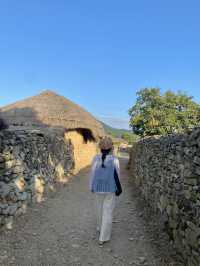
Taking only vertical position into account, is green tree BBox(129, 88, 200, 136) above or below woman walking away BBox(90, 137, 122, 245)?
above

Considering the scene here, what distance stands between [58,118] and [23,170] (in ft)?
Answer: 29.2

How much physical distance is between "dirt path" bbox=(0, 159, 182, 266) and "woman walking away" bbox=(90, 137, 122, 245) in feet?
1.05

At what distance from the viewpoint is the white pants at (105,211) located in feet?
14.9

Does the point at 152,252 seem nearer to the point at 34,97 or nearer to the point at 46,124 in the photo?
the point at 46,124

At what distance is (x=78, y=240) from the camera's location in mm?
4676

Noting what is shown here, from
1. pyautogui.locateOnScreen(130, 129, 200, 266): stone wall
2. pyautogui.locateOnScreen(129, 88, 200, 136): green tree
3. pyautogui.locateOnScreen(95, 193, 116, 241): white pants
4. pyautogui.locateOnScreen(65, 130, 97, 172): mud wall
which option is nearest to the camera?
pyautogui.locateOnScreen(130, 129, 200, 266): stone wall

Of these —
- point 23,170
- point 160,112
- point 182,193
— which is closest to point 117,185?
point 182,193

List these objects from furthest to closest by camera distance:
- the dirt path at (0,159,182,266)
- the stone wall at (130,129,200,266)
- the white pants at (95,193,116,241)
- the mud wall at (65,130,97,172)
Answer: the mud wall at (65,130,97,172) < the white pants at (95,193,116,241) < the dirt path at (0,159,182,266) < the stone wall at (130,129,200,266)

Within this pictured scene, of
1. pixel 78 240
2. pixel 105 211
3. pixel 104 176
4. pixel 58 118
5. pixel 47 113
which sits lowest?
pixel 78 240

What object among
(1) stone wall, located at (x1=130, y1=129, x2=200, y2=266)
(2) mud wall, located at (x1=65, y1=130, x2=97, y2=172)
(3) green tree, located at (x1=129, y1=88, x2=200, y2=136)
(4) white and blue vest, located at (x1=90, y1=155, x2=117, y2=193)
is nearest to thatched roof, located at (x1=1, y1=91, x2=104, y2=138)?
(2) mud wall, located at (x1=65, y1=130, x2=97, y2=172)

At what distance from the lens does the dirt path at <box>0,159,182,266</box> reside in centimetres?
394

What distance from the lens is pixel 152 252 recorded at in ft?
13.6

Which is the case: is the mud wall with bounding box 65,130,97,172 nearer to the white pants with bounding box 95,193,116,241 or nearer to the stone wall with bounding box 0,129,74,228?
the stone wall with bounding box 0,129,74,228

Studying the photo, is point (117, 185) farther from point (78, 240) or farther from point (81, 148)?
point (81, 148)
